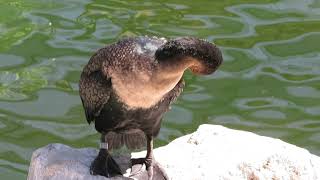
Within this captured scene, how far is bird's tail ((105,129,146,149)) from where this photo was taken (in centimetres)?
451

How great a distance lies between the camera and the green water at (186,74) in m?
6.60

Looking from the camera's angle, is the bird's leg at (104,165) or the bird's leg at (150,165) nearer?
the bird's leg at (104,165)

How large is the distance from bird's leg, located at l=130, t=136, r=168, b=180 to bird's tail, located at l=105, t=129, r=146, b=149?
0.34 feet

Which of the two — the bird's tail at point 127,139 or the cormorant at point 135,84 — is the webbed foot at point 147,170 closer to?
the cormorant at point 135,84

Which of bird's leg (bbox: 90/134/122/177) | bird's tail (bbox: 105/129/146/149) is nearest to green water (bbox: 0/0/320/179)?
bird's tail (bbox: 105/129/146/149)

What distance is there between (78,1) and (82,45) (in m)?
1.06

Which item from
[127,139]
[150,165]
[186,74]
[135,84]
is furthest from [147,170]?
[186,74]

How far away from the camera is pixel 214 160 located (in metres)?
4.47

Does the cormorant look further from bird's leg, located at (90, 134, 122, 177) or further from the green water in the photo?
the green water

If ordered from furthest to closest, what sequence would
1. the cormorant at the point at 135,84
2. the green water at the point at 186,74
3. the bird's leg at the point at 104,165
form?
the green water at the point at 186,74 < the bird's leg at the point at 104,165 < the cormorant at the point at 135,84

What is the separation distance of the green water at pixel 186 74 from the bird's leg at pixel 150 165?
1.79 m

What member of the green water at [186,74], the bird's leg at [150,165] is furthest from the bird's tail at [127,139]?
the green water at [186,74]

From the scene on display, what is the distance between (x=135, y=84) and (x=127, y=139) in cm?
76

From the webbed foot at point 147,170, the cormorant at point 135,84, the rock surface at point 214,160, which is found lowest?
the webbed foot at point 147,170
